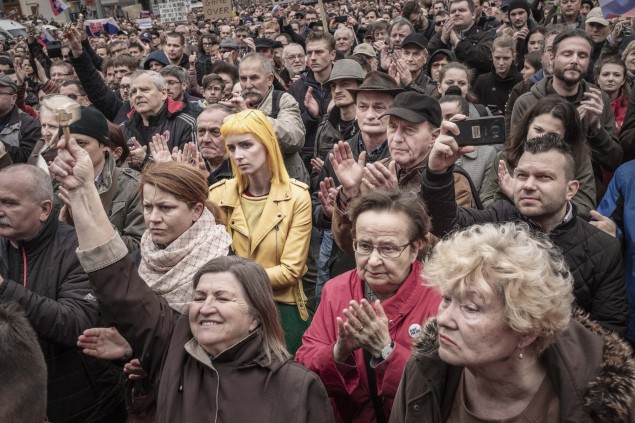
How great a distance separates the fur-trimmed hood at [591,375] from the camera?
2.11 meters

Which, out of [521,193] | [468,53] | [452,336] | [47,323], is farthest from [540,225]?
[468,53]

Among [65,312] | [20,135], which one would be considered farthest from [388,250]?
[20,135]

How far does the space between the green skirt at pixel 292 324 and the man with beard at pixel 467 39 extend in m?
5.71

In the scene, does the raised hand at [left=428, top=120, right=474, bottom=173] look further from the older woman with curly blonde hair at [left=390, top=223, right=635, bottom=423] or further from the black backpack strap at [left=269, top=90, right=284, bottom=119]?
the black backpack strap at [left=269, top=90, right=284, bottom=119]

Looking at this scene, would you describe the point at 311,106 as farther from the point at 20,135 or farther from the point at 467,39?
the point at 467,39

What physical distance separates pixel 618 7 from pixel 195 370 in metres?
4.72

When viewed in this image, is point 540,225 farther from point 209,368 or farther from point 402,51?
point 402,51

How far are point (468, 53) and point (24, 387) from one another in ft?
25.7

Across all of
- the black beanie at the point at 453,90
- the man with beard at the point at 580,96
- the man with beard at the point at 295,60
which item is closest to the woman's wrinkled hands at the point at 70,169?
the man with beard at the point at 580,96

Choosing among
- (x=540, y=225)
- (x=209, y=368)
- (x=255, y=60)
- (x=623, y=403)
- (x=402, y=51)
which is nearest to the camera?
(x=623, y=403)

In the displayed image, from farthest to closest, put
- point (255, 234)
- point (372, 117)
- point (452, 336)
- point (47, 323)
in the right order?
point (372, 117), point (255, 234), point (47, 323), point (452, 336)

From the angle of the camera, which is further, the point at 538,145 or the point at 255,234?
the point at 255,234

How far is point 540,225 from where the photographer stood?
3367mm

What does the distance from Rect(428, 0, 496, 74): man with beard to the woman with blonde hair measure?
17.0 feet
